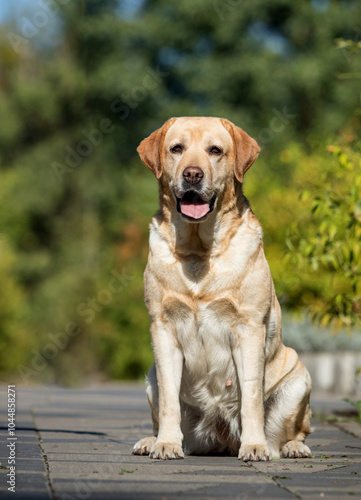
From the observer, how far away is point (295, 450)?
495cm

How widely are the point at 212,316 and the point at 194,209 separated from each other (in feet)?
2.10

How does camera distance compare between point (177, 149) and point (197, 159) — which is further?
point (177, 149)

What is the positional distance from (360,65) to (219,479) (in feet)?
77.4

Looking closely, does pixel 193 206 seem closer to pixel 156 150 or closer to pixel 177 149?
pixel 177 149

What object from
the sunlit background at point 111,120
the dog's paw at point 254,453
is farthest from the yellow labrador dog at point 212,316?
the sunlit background at point 111,120

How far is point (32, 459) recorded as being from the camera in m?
4.34

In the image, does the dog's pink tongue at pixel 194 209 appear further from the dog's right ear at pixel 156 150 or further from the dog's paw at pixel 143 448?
the dog's paw at pixel 143 448

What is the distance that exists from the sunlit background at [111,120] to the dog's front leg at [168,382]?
1276cm

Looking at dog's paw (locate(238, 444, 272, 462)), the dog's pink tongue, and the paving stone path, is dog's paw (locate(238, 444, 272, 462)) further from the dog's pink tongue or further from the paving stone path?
the dog's pink tongue

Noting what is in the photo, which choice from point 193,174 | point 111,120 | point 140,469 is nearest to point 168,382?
point 140,469

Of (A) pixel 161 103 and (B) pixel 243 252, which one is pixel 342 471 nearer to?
(B) pixel 243 252

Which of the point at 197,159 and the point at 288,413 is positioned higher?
the point at 197,159

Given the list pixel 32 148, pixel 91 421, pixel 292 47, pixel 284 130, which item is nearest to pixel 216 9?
pixel 292 47

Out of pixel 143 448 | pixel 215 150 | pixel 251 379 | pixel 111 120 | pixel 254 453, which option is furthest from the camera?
→ pixel 111 120
